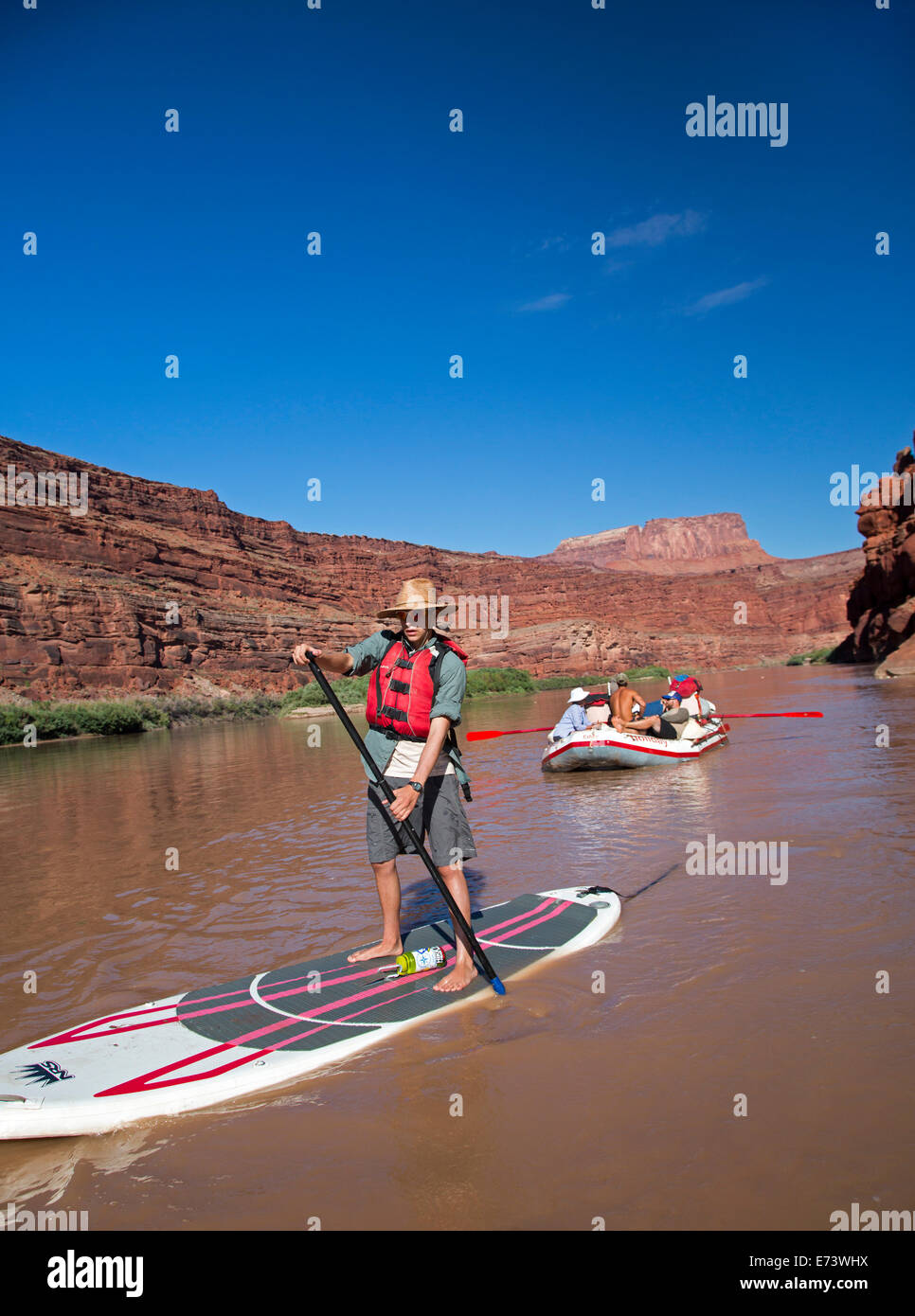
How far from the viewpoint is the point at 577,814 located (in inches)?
362

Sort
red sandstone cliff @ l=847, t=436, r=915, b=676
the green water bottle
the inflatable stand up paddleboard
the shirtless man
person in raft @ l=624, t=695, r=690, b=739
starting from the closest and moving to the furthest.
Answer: the inflatable stand up paddleboard
the green water bottle
the shirtless man
person in raft @ l=624, t=695, r=690, b=739
red sandstone cliff @ l=847, t=436, r=915, b=676

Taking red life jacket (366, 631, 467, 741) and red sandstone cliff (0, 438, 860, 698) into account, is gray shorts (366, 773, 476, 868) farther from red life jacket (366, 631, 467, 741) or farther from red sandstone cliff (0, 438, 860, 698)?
red sandstone cliff (0, 438, 860, 698)

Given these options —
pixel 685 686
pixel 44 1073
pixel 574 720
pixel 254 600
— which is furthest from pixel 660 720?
pixel 254 600

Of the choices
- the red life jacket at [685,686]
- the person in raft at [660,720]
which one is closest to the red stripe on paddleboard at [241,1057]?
the person in raft at [660,720]

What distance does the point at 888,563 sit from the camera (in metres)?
42.3

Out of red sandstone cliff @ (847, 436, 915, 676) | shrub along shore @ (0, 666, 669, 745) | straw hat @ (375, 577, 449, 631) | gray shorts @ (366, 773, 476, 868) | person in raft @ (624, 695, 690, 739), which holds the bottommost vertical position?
shrub along shore @ (0, 666, 669, 745)

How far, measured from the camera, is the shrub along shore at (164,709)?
1247 inches

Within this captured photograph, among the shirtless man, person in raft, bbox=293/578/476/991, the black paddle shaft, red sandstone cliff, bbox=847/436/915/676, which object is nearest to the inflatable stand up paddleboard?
the black paddle shaft

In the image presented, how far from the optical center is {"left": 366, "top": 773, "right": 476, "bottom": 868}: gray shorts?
423 cm

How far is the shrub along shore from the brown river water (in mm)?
14078

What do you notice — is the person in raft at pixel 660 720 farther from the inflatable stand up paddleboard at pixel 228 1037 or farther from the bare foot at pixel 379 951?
the bare foot at pixel 379 951

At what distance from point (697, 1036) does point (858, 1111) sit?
75 centimetres

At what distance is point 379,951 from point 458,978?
592mm

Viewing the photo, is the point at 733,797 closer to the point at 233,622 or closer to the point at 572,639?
the point at 233,622
